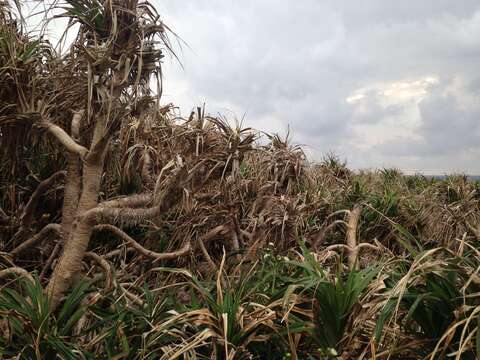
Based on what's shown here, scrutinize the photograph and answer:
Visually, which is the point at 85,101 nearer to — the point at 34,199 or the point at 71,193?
the point at 71,193

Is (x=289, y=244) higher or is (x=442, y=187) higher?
(x=442, y=187)

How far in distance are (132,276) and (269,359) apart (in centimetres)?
157

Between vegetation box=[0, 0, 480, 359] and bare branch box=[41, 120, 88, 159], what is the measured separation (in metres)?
0.02

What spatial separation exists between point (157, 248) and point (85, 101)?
5.03 feet

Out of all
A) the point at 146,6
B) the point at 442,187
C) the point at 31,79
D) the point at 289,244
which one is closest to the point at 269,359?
the point at 289,244

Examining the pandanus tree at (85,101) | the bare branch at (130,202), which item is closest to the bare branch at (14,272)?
the pandanus tree at (85,101)

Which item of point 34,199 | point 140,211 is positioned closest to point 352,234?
point 140,211

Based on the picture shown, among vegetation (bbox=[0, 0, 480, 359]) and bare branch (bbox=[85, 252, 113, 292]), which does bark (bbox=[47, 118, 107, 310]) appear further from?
bare branch (bbox=[85, 252, 113, 292])

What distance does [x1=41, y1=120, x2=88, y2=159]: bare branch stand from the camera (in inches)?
136

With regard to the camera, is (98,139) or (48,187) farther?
(48,187)

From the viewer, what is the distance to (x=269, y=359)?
274cm

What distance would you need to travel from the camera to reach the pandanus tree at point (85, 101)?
10.9 feet

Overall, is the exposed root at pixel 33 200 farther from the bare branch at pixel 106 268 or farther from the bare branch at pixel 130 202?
the bare branch at pixel 130 202

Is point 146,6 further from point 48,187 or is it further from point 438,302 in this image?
point 438,302
